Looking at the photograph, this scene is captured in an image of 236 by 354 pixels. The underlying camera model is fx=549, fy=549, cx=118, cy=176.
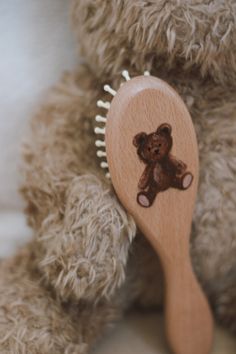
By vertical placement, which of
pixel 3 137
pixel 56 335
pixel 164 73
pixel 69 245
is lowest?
pixel 56 335

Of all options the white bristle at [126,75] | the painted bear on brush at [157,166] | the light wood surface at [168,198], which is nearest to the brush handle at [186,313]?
the light wood surface at [168,198]

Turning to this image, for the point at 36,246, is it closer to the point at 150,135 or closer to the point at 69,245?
the point at 69,245

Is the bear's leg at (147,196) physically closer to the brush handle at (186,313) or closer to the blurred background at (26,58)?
the brush handle at (186,313)

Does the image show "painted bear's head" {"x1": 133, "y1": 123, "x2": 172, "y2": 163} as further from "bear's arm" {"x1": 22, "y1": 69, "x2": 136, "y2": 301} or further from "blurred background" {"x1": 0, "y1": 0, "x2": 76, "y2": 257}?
"blurred background" {"x1": 0, "y1": 0, "x2": 76, "y2": 257}

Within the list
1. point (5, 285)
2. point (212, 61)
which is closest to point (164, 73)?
point (212, 61)

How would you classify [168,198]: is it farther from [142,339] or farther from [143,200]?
[142,339]

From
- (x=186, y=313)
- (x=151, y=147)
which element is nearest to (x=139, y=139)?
(x=151, y=147)

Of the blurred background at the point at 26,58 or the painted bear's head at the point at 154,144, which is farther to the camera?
the blurred background at the point at 26,58

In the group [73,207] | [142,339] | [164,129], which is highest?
[164,129]
